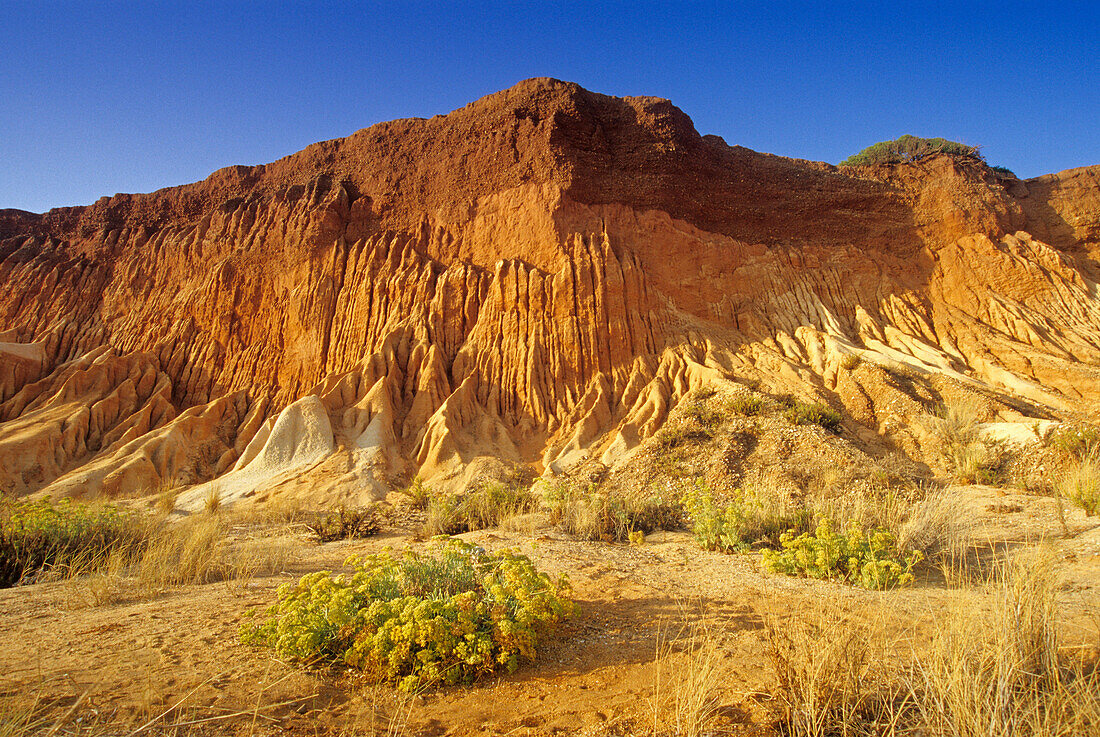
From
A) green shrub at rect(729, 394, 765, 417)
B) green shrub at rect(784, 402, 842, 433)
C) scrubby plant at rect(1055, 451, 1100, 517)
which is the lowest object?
scrubby plant at rect(1055, 451, 1100, 517)

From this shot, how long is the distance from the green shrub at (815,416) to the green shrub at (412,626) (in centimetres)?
1332

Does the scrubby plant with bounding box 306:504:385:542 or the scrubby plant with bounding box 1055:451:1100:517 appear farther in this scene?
the scrubby plant with bounding box 306:504:385:542

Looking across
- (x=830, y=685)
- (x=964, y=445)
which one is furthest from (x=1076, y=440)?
(x=830, y=685)

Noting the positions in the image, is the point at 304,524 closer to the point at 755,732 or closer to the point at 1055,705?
the point at 755,732

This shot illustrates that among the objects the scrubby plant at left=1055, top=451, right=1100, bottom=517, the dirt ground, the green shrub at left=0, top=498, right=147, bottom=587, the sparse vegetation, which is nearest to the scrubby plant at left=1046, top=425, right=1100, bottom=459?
the sparse vegetation

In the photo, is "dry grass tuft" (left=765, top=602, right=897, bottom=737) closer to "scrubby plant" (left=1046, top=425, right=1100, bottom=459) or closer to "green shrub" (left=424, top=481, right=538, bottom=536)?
"green shrub" (left=424, top=481, right=538, bottom=536)

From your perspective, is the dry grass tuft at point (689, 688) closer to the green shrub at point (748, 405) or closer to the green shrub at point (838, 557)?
the green shrub at point (838, 557)

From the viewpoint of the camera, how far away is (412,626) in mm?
4129

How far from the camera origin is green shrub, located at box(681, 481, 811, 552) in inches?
328

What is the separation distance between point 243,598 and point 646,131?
25.2 m

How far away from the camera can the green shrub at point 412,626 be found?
4090mm

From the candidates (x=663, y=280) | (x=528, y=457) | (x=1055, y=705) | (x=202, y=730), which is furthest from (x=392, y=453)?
(x=1055, y=705)

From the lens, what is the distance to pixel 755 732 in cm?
325

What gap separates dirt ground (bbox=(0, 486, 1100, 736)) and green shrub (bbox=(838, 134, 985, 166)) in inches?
1120
